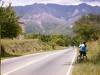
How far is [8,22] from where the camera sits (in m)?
49.2

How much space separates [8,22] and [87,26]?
64.5 m

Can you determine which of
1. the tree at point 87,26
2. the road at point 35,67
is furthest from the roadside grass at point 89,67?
the tree at point 87,26

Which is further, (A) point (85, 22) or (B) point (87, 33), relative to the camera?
(A) point (85, 22)

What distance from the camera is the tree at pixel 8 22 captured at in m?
47.3

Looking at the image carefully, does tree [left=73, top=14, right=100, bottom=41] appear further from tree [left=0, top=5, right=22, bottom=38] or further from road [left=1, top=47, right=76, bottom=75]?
road [left=1, top=47, right=76, bottom=75]

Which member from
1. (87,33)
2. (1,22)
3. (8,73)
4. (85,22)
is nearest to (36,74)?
(8,73)

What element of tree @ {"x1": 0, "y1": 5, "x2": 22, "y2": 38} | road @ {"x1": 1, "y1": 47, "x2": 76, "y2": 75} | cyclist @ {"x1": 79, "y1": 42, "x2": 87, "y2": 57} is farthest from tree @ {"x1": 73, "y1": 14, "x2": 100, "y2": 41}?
cyclist @ {"x1": 79, "y1": 42, "x2": 87, "y2": 57}

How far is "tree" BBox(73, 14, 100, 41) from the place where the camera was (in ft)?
362

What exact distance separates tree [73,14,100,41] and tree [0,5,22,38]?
56.6m

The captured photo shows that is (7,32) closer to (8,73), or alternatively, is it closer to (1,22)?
(1,22)

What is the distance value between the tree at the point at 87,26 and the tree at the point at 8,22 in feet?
186

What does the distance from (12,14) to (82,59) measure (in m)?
19.0

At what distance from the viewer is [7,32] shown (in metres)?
49.8

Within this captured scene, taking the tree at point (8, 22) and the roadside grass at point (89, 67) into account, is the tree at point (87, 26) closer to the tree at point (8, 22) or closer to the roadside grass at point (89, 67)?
the tree at point (8, 22)
